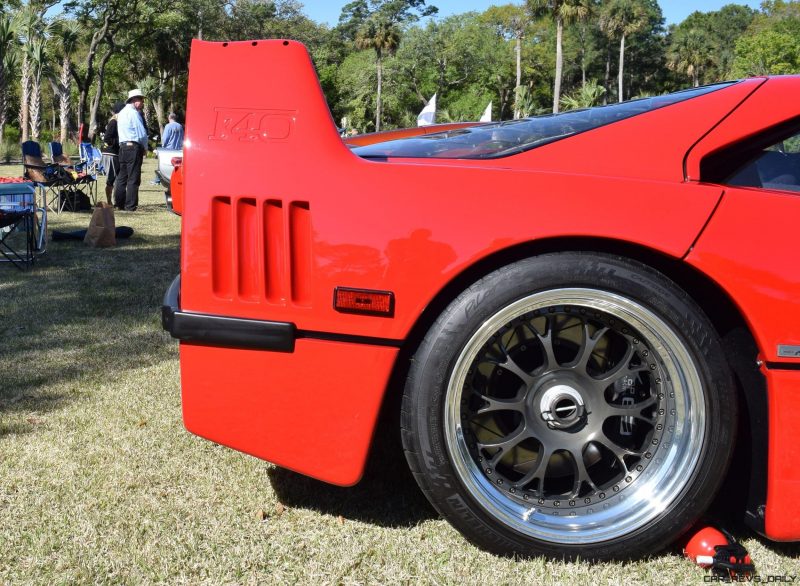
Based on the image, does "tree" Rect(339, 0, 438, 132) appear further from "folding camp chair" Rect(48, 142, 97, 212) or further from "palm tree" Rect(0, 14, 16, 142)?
"folding camp chair" Rect(48, 142, 97, 212)

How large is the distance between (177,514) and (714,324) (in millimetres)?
1665

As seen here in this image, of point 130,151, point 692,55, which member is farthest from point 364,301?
point 692,55

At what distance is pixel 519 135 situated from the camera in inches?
98.7

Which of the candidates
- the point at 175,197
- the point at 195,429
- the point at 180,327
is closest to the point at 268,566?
the point at 195,429

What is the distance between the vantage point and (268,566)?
207cm

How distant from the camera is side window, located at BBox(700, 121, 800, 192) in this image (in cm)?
210

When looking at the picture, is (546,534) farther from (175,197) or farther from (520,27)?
(520,27)

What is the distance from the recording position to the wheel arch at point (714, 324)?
2.01 m

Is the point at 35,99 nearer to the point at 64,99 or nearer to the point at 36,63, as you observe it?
the point at 36,63

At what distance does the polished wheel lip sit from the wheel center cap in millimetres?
233

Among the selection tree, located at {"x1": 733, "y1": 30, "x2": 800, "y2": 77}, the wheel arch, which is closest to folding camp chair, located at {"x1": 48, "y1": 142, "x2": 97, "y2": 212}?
the wheel arch

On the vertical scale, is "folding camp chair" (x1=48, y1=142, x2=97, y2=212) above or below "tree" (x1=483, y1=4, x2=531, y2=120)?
below

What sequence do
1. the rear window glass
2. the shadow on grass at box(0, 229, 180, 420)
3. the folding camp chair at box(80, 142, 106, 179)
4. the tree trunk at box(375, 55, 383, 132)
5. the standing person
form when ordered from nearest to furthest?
the rear window glass
the shadow on grass at box(0, 229, 180, 420)
the standing person
the folding camp chair at box(80, 142, 106, 179)
the tree trunk at box(375, 55, 383, 132)

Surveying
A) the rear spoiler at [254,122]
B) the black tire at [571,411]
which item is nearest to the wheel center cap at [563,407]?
the black tire at [571,411]
